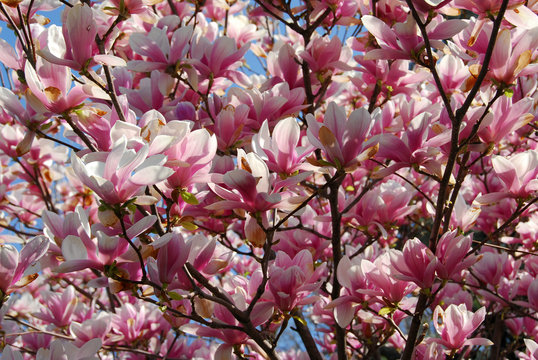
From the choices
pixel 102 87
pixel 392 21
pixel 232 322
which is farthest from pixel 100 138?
pixel 392 21

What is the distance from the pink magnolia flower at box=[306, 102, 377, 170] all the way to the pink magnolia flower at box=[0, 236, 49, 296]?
621mm

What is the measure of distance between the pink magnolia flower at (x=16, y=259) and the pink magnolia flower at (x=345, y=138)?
2.04 ft

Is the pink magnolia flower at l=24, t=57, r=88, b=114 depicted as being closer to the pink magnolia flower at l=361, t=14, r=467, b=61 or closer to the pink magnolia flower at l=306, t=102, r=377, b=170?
the pink magnolia flower at l=306, t=102, r=377, b=170

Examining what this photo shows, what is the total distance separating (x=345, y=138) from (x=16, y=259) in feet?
2.36

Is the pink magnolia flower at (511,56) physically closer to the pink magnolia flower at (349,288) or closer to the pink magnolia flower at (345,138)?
the pink magnolia flower at (345,138)

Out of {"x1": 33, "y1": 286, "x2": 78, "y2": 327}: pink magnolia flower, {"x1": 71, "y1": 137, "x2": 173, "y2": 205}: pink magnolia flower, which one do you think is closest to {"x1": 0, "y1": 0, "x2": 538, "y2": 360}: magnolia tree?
{"x1": 71, "y1": 137, "x2": 173, "y2": 205}: pink magnolia flower

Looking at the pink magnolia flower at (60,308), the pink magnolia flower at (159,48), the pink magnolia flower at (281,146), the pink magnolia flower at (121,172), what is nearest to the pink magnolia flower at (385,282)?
the pink magnolia flower at (281,146)

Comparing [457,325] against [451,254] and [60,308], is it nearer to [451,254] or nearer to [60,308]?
[451,254]

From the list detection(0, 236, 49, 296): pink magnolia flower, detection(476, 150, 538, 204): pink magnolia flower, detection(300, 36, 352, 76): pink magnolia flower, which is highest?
detection(300, 36, 352, 76): pink magnolia flower

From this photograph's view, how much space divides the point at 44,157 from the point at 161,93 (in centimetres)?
94

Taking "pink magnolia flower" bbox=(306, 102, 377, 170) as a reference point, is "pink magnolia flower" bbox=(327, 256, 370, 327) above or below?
below

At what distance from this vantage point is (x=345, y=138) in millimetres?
965

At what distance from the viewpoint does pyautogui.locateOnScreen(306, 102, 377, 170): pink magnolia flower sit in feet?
3.12

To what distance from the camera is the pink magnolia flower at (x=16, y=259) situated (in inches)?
38.6
